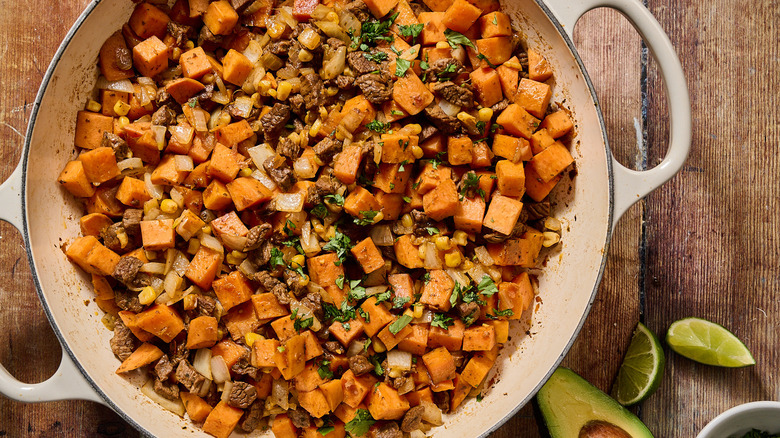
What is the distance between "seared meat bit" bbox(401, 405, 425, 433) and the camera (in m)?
3.06

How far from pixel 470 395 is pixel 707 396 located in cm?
167

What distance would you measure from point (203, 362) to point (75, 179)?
1.23 meters

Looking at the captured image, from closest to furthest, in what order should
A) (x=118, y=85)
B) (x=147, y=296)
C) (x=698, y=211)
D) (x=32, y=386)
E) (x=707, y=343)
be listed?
(x=32, y=386), (x=147, y=296), (x=118, y=85), (x=707, y=343), (x=698, y=211)

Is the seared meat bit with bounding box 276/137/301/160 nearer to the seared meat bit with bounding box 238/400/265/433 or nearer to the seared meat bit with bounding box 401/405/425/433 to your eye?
the seared meat bit with bounding box 238/400/265/433

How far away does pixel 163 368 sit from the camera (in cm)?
310

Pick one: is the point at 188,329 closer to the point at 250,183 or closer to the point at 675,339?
the point at 250,183

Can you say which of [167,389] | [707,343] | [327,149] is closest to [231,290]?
[167,389]

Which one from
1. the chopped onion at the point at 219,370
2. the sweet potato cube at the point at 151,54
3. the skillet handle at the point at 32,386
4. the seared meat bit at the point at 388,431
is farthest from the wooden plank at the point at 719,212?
the skillet handle at the point at 32,386

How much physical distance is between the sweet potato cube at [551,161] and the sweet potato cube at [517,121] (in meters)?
0.13

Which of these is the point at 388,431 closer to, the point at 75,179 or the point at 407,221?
the point at 407,221

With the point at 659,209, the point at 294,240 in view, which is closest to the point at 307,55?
the point at 294,240

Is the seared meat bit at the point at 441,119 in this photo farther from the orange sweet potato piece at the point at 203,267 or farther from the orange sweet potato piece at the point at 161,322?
the orange sweet potato piece at the point at 161,322

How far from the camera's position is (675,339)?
11.8 feet

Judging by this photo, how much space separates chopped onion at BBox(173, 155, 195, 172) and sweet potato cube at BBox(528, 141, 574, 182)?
191 centimetres
